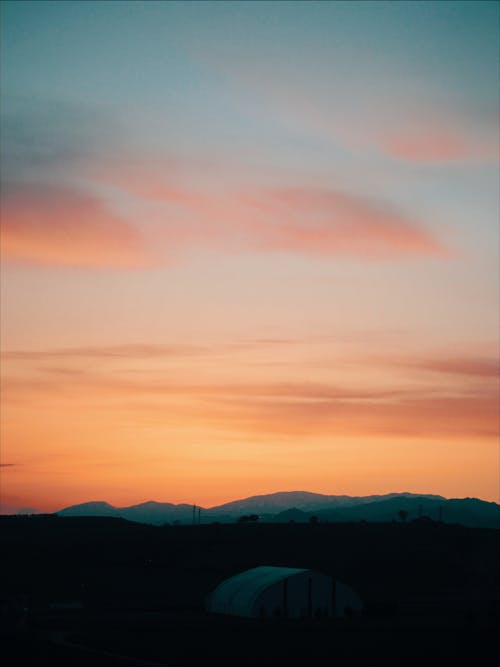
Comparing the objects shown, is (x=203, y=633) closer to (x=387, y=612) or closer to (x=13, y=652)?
(x=13, y=652)

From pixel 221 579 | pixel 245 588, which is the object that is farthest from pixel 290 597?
pixel 221 579

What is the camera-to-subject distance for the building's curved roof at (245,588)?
3376 inches

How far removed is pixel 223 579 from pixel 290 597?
144 ft

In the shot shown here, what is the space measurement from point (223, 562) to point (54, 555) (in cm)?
2467

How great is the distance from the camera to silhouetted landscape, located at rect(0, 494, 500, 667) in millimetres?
60562

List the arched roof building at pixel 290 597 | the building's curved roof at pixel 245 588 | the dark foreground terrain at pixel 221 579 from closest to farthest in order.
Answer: the dark foreground terrain at pixel 221 579 < the arched roof building at pixel 290 597 < the building's curved roof at pixel 245 588

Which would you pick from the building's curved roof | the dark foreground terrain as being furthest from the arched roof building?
the dark foreground terrain

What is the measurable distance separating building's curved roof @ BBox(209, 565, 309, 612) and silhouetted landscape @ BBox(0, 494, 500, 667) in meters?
1.58

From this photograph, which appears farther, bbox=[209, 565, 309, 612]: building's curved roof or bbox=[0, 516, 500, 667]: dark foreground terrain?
bbox=[209, 565, 309, 612]: building's curved roof

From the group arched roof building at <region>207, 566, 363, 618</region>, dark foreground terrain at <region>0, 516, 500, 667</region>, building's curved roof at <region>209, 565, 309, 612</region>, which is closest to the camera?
dark foreground terrain at <region>0, 516, 500, 667</region>

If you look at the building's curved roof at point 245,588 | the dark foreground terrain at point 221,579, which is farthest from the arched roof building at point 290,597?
the dark foreground terrain at point 221,579

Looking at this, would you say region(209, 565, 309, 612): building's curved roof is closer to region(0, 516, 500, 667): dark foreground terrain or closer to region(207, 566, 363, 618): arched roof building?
region(207, 566, 363, 618): arched roof building

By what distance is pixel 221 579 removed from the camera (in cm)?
12812

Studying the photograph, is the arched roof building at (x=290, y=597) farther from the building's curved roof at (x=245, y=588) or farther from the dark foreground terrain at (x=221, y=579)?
the dark foreground terrain at (x=221, y=579)
